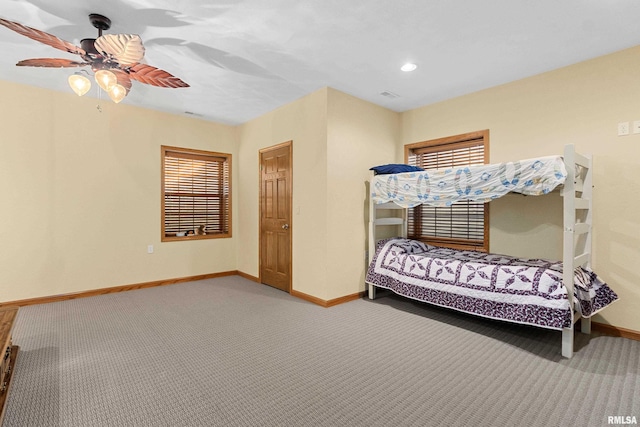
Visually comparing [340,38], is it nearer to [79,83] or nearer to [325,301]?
[79,83]

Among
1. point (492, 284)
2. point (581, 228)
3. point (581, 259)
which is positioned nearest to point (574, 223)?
point (581, 228)

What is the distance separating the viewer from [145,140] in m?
4.45

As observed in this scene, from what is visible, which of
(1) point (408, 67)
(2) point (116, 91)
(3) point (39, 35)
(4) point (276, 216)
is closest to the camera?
(3) point (39, 35)

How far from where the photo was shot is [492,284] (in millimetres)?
2730

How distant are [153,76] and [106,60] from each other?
0.34m

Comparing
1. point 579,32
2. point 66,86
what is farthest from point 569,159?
point 66,86

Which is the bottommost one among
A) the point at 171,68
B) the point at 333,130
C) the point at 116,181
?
the point at 116,181

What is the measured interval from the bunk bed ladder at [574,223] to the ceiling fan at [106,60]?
129 inches

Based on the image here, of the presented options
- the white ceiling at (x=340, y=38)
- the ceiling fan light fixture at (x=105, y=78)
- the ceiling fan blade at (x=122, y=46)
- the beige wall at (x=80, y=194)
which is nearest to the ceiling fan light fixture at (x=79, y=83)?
the ceiling fan light fixture at (x=105, y=78)

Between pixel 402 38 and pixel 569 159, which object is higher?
pixel 402 38

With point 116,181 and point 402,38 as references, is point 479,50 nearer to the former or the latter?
point 402,38

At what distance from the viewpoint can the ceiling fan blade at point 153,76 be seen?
2.48m

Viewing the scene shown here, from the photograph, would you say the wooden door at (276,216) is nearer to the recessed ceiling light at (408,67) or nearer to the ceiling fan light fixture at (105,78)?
the recessed ceiling light at (408,67)

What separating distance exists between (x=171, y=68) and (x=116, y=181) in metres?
2.03
